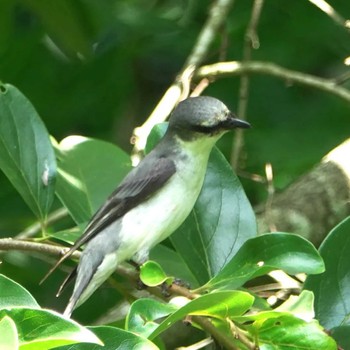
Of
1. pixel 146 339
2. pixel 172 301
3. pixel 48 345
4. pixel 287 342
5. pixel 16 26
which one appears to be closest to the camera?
pixel 48 345

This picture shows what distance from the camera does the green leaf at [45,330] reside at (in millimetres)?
1791

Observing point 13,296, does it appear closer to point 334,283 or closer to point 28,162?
point 334,283

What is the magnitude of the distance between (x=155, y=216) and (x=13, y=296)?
117 cm

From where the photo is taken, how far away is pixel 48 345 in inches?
71.1

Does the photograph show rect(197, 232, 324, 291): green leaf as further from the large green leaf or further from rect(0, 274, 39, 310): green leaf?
rect(0, 274, 39, 310): green leaf

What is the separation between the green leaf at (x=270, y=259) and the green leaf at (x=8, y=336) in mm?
827

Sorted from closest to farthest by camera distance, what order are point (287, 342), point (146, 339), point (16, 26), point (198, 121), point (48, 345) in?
point (48, 345) < point (146, 339) < point (287, 342) < point (198, 121) < point (16, 26)

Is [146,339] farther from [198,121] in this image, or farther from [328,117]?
[328,117]

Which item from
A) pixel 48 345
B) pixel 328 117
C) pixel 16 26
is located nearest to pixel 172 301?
pixel 48 345

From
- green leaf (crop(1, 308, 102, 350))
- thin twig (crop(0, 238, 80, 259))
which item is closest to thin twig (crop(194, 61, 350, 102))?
thin twig (crop(0, 238, 80, 259))

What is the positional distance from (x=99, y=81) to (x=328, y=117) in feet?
3.64

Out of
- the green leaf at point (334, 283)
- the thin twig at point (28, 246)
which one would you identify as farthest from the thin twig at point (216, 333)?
the thin twig at point (28, 246)

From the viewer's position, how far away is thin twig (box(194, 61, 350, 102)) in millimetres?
3729

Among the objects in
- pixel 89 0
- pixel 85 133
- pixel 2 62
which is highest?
pixel 89 0
